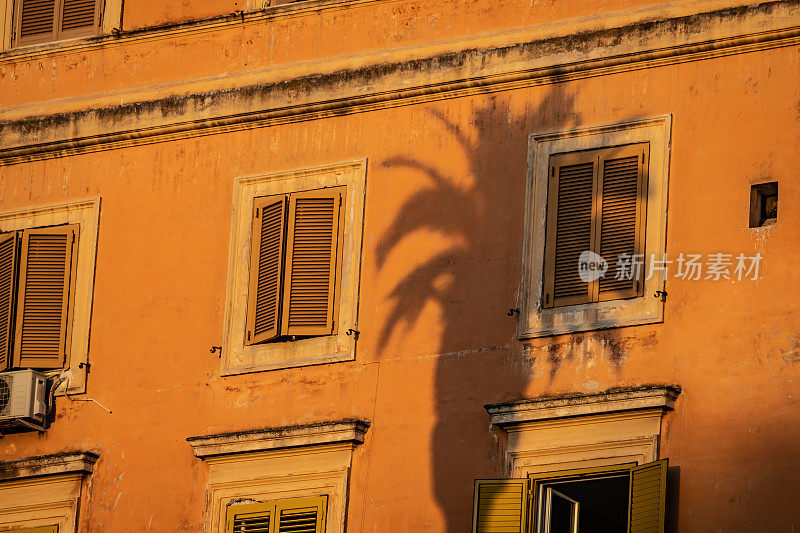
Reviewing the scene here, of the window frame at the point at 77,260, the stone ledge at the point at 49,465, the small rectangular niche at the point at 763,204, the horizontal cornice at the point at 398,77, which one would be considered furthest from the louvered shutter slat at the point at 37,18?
the small rectangular niche at the point at 763,204

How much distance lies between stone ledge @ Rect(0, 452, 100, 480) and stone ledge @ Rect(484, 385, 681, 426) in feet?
13.0

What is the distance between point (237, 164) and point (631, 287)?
4.28 m

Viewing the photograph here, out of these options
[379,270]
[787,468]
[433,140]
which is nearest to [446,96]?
[433,140]

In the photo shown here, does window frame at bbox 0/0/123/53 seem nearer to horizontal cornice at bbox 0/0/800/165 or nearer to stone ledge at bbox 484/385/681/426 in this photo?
horizontal cornice at bbox 0/0/800/165

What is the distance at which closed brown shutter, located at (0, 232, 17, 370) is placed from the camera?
21.8 metres

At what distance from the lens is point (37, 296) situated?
21.9m

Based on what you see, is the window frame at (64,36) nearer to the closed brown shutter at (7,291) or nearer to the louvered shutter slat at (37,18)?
the louvered shutter slat at (37,18)

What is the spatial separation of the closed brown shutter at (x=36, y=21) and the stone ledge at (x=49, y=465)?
4495 mm

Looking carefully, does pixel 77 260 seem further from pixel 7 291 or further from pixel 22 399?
pixel 22 399

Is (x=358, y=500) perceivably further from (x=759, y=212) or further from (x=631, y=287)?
(x=759, y=212)

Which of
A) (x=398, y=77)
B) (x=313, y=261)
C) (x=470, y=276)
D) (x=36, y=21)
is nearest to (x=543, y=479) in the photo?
(x=470, y=276)

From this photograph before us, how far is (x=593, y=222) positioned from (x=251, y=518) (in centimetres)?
397

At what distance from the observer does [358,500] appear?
1991 centimetres

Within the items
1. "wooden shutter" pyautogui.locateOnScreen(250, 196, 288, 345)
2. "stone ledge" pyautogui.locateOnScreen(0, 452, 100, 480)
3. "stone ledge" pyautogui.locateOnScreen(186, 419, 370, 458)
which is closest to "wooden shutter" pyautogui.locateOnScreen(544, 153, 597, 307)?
"stone ledge" pyautogui.locateOnScreen(186, 419, 370, 458)
